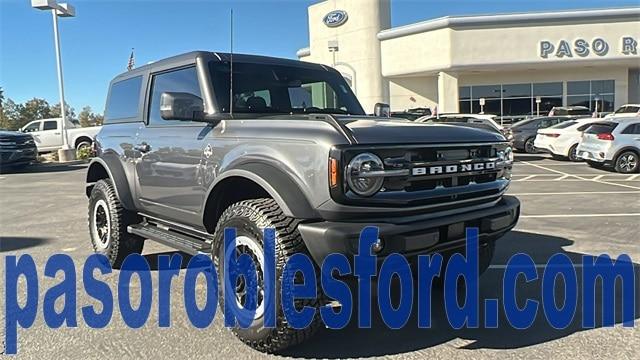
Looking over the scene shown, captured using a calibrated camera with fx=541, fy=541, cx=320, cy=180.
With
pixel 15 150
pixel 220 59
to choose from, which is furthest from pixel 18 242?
pixel 15 150

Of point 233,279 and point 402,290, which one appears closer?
point 233,279

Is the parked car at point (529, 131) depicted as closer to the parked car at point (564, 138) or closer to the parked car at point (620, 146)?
the parked car at point (564, 138)

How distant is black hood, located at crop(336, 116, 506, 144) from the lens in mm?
3279

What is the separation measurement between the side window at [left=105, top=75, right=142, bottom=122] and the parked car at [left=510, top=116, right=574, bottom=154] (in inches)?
713

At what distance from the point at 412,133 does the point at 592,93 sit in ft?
114

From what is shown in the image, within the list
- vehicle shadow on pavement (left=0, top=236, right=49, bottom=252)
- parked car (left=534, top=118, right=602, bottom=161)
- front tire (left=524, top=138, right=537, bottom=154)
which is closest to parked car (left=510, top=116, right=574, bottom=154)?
front tire (left=524, top=138, right=537, bottom=154)

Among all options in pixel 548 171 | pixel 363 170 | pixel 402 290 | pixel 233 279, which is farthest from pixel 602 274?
pixel 548 171

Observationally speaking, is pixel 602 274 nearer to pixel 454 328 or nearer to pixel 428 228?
pixel 454 328

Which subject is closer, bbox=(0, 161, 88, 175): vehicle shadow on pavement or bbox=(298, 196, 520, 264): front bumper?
bbox=(298, 196, 520, 264): front bumper

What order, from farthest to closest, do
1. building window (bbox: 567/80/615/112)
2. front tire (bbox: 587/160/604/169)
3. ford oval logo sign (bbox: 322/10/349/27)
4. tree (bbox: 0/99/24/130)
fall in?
tree (bbox: 0/99/24/130)
ford oval logo sign (bbox: 322/10/349/27)
building window (bbox: 567/80/615/112)
front tire (bbox: 587/160/604/169)

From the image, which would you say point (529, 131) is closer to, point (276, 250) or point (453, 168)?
point (453, 168)

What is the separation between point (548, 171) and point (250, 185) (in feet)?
43.7

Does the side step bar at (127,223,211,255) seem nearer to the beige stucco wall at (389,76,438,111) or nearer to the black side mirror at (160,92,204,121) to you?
the black side mirror at (160,92,204,121)

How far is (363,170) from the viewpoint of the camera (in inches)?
124
